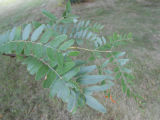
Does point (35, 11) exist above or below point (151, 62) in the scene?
above

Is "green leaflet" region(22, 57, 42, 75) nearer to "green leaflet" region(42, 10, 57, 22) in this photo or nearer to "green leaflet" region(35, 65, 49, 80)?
"green leaflet" region(35, 65, 49, 80)

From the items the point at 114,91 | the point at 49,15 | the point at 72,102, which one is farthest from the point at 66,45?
the point at 114,91

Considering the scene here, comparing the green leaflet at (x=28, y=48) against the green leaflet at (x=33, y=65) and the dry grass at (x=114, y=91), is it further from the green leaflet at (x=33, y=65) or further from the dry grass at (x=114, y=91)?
the dry grass at (x=114, y=91)

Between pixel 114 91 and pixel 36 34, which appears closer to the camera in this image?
pixel 36 34

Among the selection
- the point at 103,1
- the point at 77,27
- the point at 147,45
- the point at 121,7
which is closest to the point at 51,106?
the point at 77,27

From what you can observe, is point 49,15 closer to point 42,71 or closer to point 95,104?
point 42,71

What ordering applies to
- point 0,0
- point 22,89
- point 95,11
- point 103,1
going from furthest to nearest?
point 0,0, point 103,1, point 95,11, point 22,89

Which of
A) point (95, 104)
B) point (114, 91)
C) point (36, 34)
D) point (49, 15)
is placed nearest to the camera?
point (95, 104)

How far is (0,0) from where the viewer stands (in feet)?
14.7

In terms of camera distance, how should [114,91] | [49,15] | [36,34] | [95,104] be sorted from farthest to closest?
[114,91]
[49,15]
[36,34]
[95,104]

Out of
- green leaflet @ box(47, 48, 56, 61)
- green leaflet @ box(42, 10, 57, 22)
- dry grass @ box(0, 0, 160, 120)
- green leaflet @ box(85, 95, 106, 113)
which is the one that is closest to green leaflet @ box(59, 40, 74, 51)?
green leaflet @ box(47, 48, 56, 61)

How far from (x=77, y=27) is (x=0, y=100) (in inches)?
34.3

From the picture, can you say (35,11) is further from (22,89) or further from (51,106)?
(51,106)

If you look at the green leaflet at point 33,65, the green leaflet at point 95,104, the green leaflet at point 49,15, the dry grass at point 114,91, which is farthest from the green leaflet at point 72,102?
the dry grass at point 114,91
